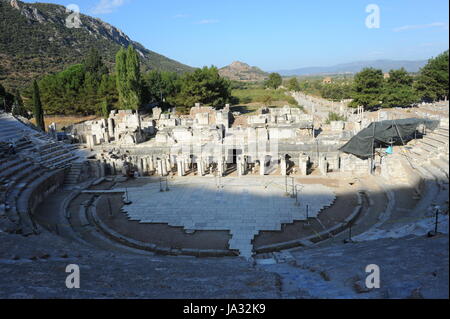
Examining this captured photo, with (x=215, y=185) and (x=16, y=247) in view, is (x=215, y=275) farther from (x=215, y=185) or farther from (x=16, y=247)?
(x=215, y=185)

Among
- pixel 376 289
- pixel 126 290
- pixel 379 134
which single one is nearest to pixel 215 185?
pixel 379 134

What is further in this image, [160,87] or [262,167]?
[160,87]

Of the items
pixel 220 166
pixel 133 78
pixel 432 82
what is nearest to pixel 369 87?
pixel 432 82

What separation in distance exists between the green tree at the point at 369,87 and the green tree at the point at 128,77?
2299 cm

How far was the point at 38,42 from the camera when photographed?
206ft

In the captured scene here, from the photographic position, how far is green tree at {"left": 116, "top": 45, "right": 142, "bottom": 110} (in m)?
35.4

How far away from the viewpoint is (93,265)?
750 centimetres

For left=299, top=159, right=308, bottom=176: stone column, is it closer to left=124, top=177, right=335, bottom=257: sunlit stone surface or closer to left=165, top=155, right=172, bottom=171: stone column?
left=124, top=177, right=335, bottom=257: sunlit stone surface

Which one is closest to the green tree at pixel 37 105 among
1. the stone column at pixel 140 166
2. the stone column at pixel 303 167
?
the stone column at pixel 140 166

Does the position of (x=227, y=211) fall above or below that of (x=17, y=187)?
below

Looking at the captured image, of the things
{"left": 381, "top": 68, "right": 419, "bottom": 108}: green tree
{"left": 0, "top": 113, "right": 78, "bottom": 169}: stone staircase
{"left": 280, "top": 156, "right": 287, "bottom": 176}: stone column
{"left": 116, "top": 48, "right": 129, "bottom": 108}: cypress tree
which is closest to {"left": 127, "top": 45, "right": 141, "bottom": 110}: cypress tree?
{"left": 116, "top": 48, "right": 129, "bottom": 108}: cypress tree

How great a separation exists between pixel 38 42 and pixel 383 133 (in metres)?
66.0

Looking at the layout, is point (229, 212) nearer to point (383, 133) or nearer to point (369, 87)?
point (383, 133)

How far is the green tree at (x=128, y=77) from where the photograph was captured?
35.4 metres
